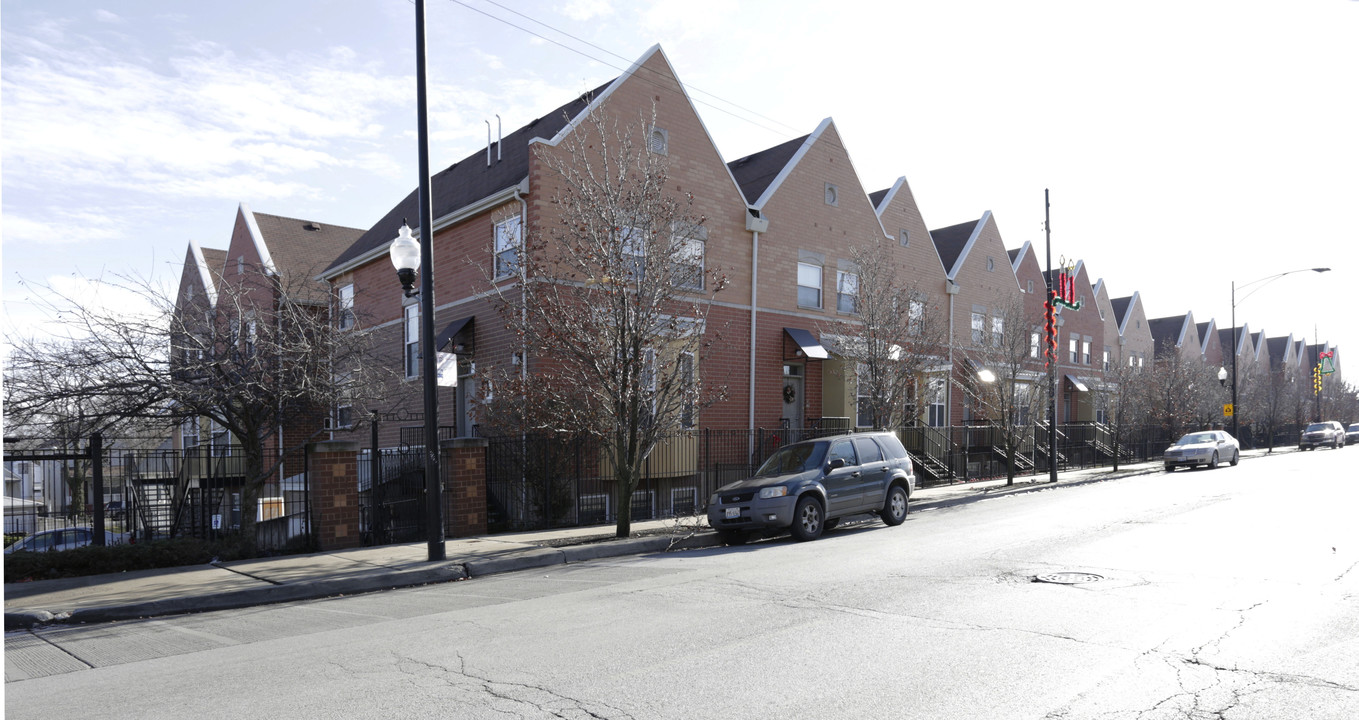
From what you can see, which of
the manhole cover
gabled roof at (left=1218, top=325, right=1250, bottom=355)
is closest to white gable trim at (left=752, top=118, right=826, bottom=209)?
the manhole cover

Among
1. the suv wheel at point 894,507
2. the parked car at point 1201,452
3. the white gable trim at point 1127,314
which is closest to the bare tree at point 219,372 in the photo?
the suv wheel at point 894,507

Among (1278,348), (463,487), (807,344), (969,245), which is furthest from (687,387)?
(1278,348)

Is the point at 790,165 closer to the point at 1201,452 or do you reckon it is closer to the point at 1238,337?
the point at 1201,452

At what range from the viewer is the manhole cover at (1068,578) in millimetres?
8969

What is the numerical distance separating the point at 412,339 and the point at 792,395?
10.8 meters

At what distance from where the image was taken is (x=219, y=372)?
11.8m

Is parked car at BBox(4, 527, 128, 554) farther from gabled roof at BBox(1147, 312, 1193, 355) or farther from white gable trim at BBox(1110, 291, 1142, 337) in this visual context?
gabled roof at BBox(1147, 312, 1193, 355)

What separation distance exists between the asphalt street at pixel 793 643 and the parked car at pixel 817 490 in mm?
1900

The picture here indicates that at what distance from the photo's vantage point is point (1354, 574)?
9.06 m

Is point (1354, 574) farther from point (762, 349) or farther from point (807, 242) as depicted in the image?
point (807, 242)

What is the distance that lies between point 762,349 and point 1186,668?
17886mm

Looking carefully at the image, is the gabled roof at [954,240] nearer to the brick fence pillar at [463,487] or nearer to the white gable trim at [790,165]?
the white gable trim at [790,165]

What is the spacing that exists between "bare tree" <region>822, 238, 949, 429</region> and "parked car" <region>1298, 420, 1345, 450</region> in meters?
41.8

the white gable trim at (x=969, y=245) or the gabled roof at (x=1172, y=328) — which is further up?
the white gable trim at (x=969, y=245)
